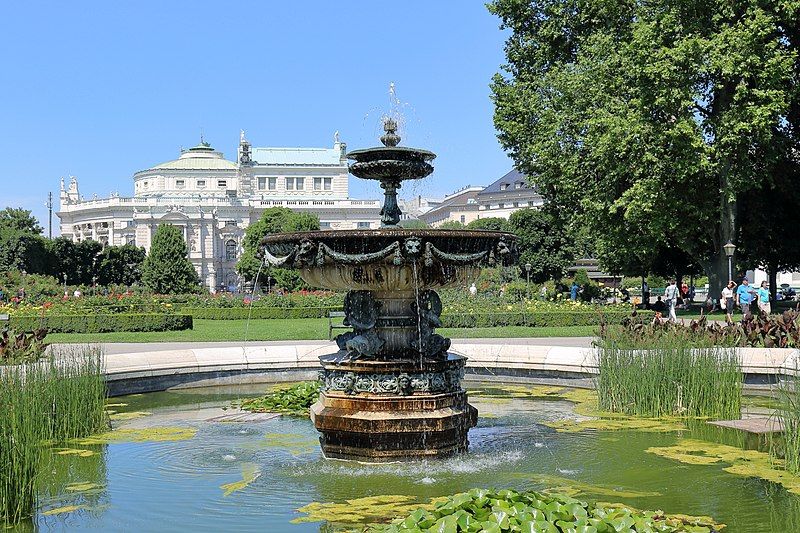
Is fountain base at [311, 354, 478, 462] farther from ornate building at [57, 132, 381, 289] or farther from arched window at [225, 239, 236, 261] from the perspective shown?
arched window at [225, 239, 236, 261]

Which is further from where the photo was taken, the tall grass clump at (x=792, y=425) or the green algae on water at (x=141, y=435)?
the green algae on water at (x=141, y=435)

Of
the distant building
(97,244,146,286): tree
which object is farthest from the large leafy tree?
the distant building

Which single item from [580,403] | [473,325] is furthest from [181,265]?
[580,403]

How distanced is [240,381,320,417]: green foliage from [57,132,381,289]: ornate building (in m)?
97.0

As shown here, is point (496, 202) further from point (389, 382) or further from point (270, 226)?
point (389, 382)

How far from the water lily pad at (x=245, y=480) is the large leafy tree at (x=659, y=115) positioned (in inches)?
766

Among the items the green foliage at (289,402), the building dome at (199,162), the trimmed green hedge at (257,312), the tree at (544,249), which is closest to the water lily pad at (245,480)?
the green foliage at (289,402)

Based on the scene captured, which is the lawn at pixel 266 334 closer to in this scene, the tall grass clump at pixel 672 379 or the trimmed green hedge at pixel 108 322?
the trimmed green hedge at pixel 108 322

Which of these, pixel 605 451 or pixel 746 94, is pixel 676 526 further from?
pixel 746 94

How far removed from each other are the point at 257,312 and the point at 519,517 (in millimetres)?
29383

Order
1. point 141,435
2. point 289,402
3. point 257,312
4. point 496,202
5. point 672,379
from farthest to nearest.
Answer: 1. point 496,202
2. point 257,312
3. point 289,402
4. point 672,379
5. point 141,435

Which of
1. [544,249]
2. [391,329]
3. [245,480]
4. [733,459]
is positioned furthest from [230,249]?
[733,459]

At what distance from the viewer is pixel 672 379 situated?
912cm

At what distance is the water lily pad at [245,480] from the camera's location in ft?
22.0
